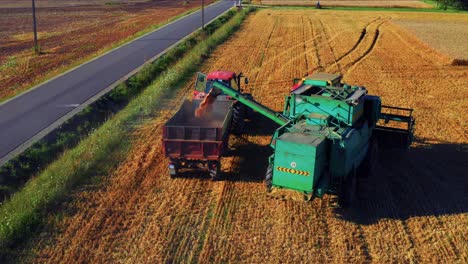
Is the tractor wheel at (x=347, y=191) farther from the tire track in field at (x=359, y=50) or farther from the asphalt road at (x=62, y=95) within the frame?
the tire track in field at (x=359, y=50)

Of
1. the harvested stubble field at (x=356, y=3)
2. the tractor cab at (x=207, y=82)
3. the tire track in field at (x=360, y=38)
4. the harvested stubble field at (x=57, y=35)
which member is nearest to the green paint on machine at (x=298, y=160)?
the tractor cab at (x=207, y=82)

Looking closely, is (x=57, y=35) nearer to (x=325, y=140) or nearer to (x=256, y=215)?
(x=256, y=215)

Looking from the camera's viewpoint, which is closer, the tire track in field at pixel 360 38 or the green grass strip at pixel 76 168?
the green grass strip at pixel 76 168

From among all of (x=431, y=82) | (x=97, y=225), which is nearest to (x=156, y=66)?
(x=431, y=82)

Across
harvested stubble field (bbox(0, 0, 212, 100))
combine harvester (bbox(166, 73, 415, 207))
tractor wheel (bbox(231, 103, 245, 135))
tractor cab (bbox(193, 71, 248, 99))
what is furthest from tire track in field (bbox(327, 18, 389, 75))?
harvested stubble field (bbox(0, 0, 212, 100))

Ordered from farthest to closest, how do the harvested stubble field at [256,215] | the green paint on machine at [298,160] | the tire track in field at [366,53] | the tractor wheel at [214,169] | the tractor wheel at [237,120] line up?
the tire track in field at [366,53], the tractor wheel at [237,120], the tractor wheel at [214,169], the green paint on machine at [298,160], the harvested stubble field at [256,215]

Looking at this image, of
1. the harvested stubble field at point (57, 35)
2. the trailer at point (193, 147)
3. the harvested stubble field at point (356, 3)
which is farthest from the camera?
the harvested stubble field at point (356, 3)

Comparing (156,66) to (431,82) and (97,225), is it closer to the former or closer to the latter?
(431,82)

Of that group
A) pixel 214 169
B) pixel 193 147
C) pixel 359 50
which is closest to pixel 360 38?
pixel 359 50
